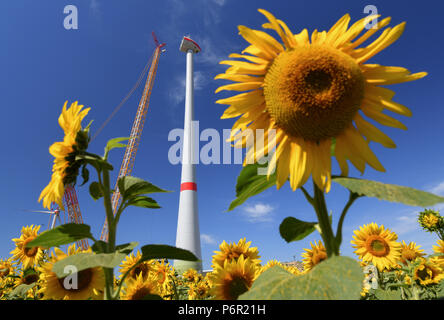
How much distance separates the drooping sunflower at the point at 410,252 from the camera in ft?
13.3

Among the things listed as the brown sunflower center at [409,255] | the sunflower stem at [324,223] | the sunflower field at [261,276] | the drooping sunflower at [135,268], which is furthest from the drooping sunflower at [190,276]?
the sunflower stem at [324,223]

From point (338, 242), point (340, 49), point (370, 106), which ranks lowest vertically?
point (338, 242)

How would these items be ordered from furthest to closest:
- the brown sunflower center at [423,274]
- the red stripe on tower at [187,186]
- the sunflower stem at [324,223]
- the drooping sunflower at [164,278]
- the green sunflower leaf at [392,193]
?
the red stripe on tower at [187,186] → the brown sunflower center at [423,274] → the drooping sunflower at [164,278] → the sunflower stem at [324,223] → the green sunflower leaf at [392,193]

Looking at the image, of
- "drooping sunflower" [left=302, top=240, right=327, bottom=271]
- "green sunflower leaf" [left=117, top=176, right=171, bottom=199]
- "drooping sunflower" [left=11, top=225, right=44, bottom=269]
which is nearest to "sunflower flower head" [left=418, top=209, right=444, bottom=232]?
"drooping sunflower" [left=302, top=240, right=327, bottom=271]

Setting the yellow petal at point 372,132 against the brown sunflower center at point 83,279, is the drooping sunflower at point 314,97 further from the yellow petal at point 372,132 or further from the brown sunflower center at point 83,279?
the brown sunflower center at point 83,279

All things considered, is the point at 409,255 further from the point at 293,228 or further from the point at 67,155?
the point at 67,155

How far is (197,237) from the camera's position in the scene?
987 inches

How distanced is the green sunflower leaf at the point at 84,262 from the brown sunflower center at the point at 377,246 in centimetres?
378

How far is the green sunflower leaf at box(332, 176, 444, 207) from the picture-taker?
1.13m

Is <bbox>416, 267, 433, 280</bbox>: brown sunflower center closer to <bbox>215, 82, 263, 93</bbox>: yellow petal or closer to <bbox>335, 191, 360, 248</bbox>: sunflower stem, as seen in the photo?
<bbox>335, 191, 360, 248</bbox>: sunflower stem

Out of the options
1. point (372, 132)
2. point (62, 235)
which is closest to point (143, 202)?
point (62, 235)

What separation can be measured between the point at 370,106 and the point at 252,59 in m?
0.79
